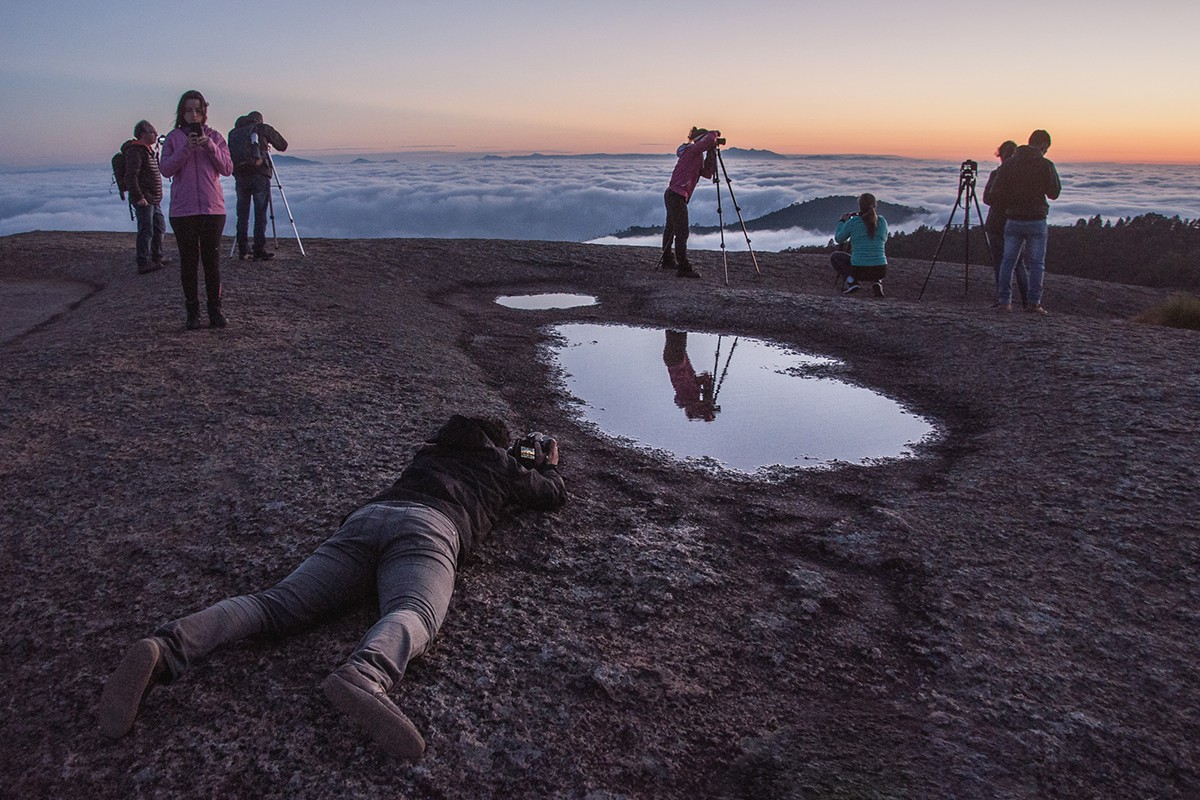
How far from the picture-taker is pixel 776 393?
6.85 meters

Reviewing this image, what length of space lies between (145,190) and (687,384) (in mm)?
8420

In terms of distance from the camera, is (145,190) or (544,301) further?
(544,301)

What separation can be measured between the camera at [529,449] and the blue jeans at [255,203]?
28.8 feet

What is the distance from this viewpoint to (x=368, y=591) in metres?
3.12

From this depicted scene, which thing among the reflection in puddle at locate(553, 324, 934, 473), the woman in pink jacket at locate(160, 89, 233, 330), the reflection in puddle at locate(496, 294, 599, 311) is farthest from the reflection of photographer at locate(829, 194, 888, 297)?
the woman in pink jacket at locate(160, 89, 233, 330)

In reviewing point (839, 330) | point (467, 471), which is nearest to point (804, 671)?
point (467, 471)

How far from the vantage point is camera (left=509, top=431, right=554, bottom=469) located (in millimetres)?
4133

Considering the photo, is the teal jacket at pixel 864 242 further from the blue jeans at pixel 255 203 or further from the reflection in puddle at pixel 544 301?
the blue jeans at pixel 255 203

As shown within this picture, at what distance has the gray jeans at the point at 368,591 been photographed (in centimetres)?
256

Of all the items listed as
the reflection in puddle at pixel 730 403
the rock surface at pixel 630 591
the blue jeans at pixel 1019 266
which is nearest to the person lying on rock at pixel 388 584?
the rock surface at pixel 630 591

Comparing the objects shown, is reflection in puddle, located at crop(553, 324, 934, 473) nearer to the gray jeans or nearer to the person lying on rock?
the person lying on rock

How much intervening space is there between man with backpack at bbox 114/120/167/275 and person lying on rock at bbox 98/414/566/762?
361 inches

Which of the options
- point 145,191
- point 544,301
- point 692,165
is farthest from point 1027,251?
point 145,191

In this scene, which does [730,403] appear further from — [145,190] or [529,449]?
[145,190]
